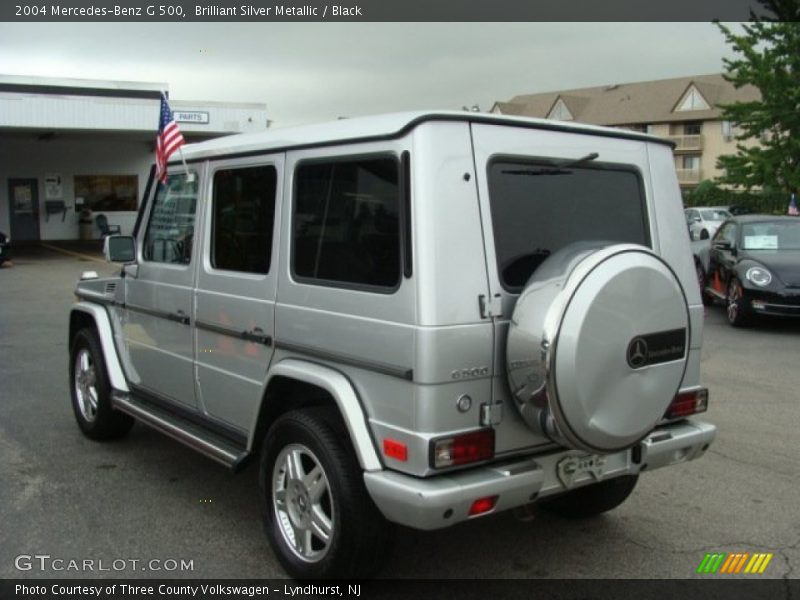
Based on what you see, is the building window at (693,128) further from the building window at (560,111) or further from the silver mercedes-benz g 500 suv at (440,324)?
the silver mercedes-benz g 500 suv at (440,324)

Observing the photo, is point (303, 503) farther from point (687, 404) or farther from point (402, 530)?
point (687, 404)

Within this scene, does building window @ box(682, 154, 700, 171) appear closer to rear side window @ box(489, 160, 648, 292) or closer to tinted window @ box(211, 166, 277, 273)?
rear side window @ box(489, 160, 648, 292)

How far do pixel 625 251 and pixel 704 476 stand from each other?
98.3 inches

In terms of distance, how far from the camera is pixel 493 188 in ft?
10.6

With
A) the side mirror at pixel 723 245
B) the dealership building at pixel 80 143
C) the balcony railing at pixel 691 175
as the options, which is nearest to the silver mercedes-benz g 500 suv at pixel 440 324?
the side mirror at pixel 723 245

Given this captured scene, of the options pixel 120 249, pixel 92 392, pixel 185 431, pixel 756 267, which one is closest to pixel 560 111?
pixel 756 267

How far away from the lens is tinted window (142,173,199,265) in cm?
455

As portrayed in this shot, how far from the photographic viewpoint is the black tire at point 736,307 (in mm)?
10594

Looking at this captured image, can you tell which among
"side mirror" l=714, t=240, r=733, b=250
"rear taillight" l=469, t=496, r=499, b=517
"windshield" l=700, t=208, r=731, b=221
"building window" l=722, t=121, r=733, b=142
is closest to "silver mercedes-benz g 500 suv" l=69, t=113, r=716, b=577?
"rear taillight" l=469, t=496, r=499, b=517

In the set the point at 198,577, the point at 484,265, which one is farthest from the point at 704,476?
the point at 198,577

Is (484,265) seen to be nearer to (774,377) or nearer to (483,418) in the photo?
(483,418)

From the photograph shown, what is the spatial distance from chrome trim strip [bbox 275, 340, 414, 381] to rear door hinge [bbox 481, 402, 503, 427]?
1.13 feet

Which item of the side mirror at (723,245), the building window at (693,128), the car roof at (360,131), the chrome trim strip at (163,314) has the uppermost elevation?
the building window at (693,128)

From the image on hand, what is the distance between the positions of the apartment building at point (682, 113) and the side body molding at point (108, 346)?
60.2 m
